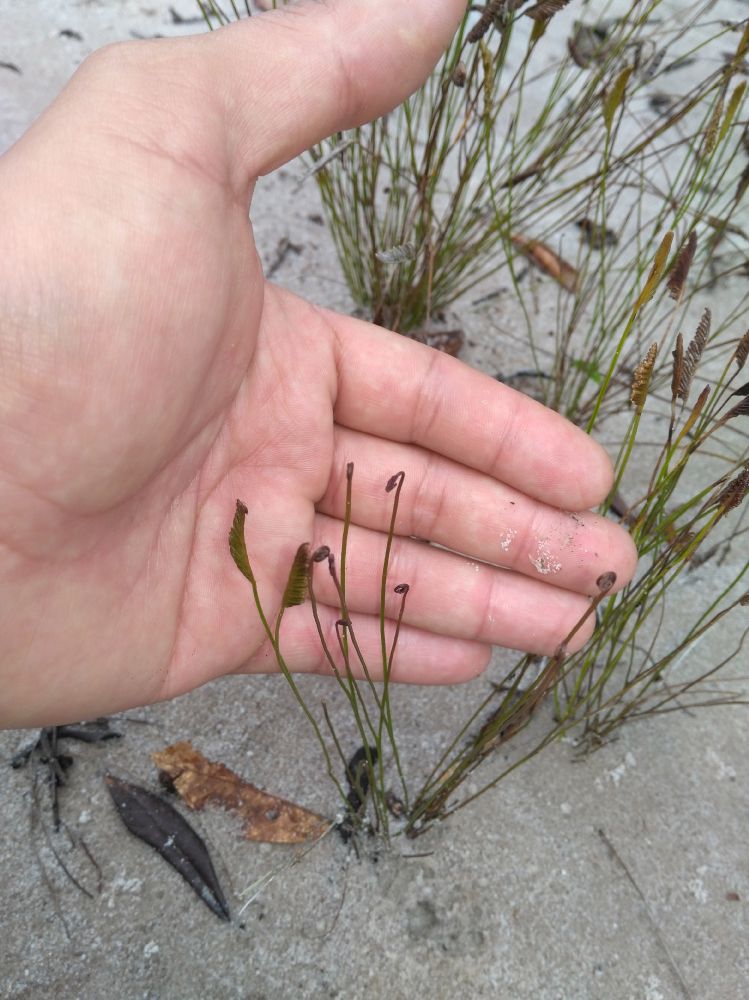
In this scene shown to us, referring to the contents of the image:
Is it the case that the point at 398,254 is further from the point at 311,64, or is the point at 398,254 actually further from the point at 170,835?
the point at 170,835

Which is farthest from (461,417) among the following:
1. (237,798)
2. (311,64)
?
(237,798)

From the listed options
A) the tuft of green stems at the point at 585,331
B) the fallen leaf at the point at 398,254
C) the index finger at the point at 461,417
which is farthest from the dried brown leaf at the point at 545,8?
the index finger at the point at 461,417

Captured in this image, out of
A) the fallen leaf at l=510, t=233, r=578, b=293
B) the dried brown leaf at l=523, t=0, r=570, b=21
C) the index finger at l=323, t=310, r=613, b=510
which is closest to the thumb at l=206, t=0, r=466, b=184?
the dried brown leaf at l=523, t=0, r=570, b=21

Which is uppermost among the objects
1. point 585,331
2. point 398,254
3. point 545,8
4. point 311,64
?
point 545,8

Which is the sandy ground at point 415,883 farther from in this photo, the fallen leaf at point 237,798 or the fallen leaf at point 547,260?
the fallen leaf at point 547,260

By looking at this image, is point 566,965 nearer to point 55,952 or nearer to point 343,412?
point 55,952

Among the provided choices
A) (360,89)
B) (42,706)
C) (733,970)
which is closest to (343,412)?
(360,89)

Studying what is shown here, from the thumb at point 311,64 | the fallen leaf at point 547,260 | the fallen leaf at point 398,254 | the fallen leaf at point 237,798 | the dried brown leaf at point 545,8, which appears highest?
the dried brown leaf at point 545,8
